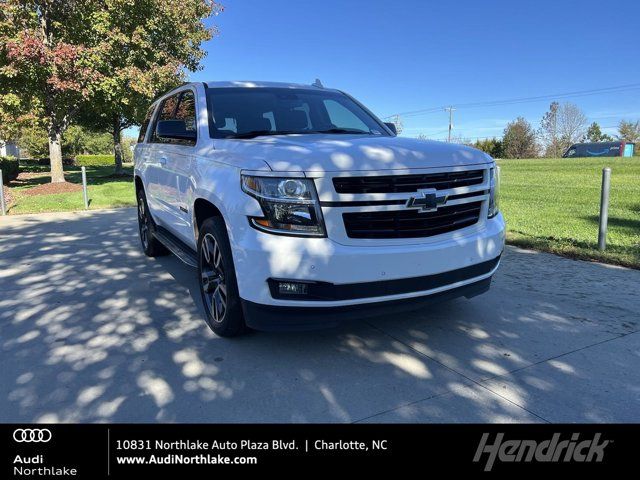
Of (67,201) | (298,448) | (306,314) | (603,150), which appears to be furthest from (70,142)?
(603,150)

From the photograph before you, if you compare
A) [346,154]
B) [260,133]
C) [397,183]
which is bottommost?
[397,183]

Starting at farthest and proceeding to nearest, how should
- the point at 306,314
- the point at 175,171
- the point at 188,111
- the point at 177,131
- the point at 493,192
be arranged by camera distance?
the point at 188,111 < the point at 175,171 < the point at 177,131 < the point at 493,192 < the point at 306,314

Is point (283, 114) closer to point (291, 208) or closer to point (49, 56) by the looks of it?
point (291, 208)

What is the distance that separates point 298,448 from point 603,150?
7736 cm

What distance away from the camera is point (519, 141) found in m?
77.3

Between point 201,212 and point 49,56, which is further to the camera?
point 49,56

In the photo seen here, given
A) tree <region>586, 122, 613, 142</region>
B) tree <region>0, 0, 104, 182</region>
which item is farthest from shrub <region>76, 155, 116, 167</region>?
tree <region>586, 122, 613, 142</region>

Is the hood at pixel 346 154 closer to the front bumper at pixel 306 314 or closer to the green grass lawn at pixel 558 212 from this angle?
the front bumper at pixel 306 314

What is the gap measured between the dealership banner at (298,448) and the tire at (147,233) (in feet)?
13.1

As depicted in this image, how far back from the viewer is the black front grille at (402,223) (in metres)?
3.14

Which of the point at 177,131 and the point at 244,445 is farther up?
the point at 177,131

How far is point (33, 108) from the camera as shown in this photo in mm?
16016

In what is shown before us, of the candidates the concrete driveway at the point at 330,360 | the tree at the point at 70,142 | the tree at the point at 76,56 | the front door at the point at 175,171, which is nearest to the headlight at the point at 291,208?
the concrete driveway at the point at 330,360

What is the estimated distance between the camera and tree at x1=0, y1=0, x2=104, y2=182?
13914 millimetres
